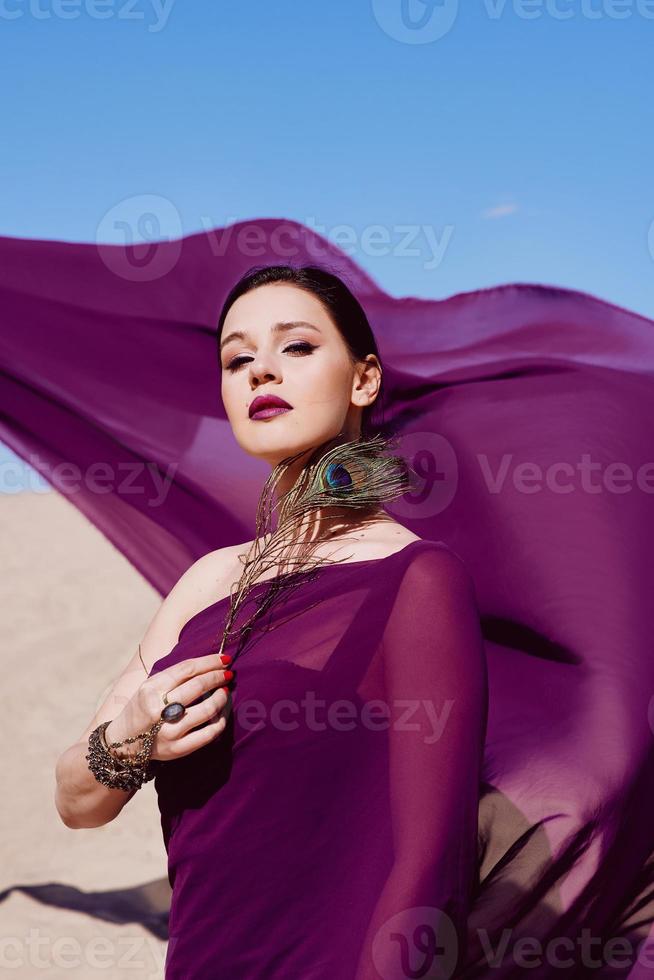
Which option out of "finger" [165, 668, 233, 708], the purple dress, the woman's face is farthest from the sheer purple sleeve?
the woman's face

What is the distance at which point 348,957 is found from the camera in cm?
139

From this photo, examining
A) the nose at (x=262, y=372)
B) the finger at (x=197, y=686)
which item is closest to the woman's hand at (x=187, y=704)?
the finger at (x=197, y=686)

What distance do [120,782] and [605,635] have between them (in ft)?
4.03

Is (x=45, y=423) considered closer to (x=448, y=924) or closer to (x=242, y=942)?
(x=242, y=942)

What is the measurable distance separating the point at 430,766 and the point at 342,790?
0.20 metres

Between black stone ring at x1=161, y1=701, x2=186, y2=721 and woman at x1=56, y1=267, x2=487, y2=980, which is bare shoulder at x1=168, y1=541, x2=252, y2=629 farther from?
black stone ring at x1=161, y1=701, x2=186, y2=721

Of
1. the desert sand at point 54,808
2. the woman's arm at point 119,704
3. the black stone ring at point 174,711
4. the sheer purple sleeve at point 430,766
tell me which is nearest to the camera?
the sheer purple sleeve at point 430,766

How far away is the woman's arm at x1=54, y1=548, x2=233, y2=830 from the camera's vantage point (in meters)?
1.65

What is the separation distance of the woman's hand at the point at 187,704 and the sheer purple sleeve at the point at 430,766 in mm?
250

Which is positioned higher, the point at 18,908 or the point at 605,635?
the point at 605,635

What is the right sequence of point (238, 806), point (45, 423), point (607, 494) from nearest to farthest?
1. point (238, 806)
2. point (607, 494)
3. point (45, 423)

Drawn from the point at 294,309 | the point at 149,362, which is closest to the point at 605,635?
the point at 294,309

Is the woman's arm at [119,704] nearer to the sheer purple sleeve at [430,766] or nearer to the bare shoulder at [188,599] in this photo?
the bare shoulder at [188,599]

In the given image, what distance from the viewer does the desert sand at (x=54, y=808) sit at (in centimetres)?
409
